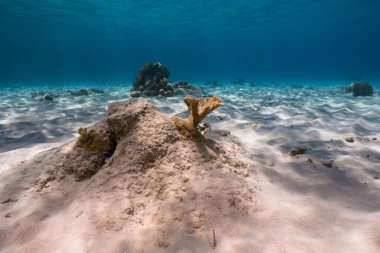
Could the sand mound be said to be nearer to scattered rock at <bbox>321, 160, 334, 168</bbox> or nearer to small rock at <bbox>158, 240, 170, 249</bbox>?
small rock at <bbox>158, 240, 170, 249</bbox>

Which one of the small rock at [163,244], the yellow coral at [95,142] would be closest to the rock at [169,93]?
the yellow coral at [95,142]

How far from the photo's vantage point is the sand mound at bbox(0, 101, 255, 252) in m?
2.51

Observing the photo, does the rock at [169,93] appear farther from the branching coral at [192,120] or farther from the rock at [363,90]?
the rock at [363,90]

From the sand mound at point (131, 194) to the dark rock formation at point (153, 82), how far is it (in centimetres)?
975

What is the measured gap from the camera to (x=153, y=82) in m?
14.4

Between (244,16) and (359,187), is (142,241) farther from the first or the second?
(244,16)

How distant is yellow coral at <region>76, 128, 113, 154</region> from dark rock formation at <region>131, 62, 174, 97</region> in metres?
9.77

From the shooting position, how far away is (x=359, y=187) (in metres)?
3.53

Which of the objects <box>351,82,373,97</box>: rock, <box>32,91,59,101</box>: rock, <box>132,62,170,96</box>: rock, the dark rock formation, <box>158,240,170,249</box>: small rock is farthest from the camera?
<box>351,82,373,97</box>: rock

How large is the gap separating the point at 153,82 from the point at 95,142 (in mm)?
10800

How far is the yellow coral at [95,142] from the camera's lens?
3.94 metres

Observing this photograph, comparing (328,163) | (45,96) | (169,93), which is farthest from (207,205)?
(45,96)

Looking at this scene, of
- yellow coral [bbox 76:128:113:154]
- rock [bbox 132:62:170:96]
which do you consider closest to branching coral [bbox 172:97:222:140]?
yellow coral [bbox 76:128:113:154]

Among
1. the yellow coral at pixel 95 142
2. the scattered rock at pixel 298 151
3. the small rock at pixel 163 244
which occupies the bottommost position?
the small rock at pixel 163 244
